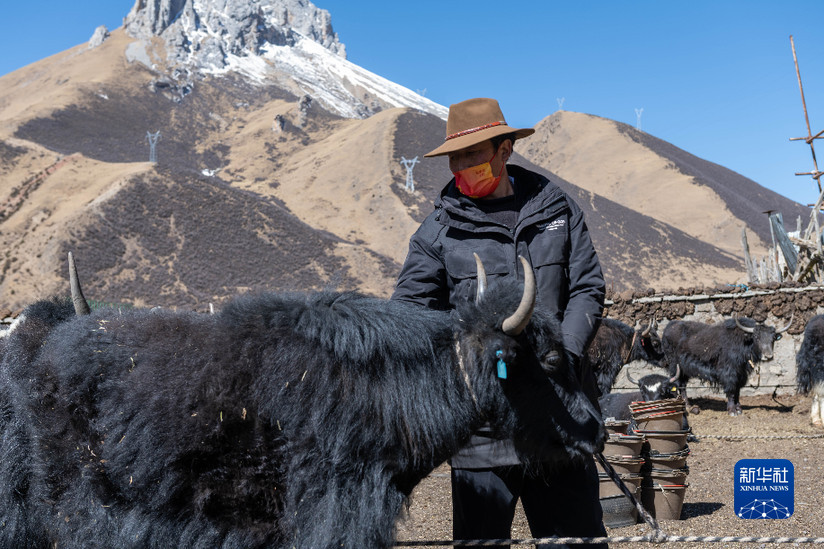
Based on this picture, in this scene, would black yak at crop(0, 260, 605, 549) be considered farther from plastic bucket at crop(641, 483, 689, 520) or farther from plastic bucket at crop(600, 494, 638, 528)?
plastic bucket at crop(641, 483, 689, 520)

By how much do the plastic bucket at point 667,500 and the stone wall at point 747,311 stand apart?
7329 millimetres

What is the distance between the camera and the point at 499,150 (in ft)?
8.47

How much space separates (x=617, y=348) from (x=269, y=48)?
99616mm

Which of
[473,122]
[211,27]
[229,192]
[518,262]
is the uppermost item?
[211,27]

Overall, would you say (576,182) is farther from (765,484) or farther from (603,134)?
(765,484)

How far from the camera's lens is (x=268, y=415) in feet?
6.88

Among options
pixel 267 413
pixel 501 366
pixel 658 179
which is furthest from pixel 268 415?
pixel 658 179

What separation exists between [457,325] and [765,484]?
3101 millimetres

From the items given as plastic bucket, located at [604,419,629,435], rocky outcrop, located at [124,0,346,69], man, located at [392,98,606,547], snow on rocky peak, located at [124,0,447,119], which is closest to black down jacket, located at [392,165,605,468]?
man, located at [392,98,606,547]

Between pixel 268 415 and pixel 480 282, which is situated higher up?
pixel 480 282

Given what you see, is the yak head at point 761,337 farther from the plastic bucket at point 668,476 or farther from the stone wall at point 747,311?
the plastic bucket at point 668,476

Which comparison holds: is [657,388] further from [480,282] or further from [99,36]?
[99,36]

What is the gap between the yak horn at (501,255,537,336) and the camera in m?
2.02

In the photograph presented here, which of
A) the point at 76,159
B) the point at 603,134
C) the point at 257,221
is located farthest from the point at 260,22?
the point at 257,221
